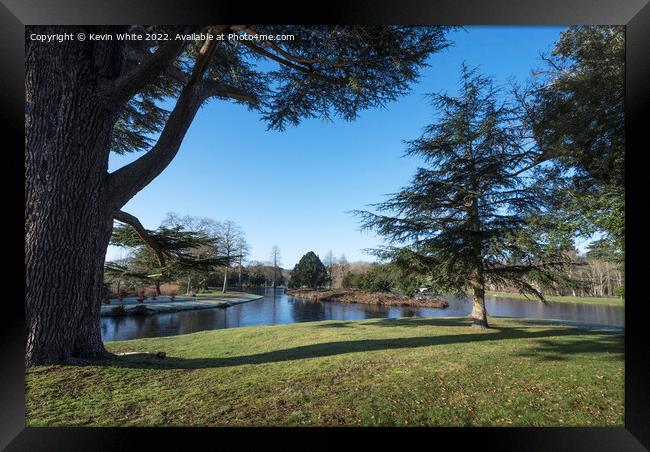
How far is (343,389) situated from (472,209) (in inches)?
145

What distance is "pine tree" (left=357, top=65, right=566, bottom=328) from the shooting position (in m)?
3.56

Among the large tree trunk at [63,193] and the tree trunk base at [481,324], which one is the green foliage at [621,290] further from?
the large tree trunk at [63,193]

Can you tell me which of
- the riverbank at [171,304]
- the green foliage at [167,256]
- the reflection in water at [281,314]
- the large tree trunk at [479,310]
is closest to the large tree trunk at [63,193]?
the green foliage at [167,256]

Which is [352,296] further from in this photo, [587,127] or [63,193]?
[63,193]

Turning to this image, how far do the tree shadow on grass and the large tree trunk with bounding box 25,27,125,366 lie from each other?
0.46m

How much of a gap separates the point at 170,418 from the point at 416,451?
1842 mm

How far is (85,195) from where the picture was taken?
2.18 m

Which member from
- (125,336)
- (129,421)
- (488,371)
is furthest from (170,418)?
(125,336)

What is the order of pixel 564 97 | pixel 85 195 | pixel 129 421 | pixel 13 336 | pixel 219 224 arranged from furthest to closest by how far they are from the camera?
pixel 219 224 → pixel 564 97 → pixel 85 195 → pixel 13 336 → pixel 129 421

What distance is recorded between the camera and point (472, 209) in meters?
4.25

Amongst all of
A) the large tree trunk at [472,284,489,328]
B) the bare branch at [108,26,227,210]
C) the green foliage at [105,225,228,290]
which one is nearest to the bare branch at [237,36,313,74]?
the bare branch at [108,26,227,210]

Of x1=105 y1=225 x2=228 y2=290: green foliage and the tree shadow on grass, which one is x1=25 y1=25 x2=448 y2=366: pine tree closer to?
the tree shadow on grass

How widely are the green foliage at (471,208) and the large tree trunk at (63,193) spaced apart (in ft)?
13.1

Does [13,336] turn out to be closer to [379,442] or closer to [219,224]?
[219,224]
